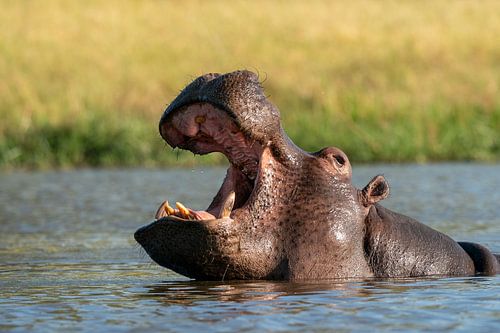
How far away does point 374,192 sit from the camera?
6.71m

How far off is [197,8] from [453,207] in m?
17.8

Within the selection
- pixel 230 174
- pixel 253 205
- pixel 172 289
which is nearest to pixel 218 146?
pixel 230 174

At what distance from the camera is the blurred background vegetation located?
57.9 ft

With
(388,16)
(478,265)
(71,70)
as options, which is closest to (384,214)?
(478,265)

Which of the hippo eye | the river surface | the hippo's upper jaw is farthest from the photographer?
the hippo eye

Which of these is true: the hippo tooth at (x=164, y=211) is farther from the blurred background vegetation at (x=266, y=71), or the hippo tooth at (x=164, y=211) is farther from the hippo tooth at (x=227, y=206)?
the blurred background vegetation at (x=266, y=71)

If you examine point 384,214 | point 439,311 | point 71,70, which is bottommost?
point 439,311

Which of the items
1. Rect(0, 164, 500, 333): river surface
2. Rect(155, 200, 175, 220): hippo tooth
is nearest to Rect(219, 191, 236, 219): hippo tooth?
Rect(155, 200, 175, 220): hippo tooth

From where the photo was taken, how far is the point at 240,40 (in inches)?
1011

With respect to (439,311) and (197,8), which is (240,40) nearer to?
(197,8)

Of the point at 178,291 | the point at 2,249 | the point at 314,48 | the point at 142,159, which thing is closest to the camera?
the point at 178,291

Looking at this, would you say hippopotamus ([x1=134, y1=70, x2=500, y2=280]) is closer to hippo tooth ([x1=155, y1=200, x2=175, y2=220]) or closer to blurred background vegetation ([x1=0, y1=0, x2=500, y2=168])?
hippo tooth ([x1=155, y1=200, x2=175, y2=220])

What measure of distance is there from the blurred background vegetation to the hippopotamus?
10055 mm

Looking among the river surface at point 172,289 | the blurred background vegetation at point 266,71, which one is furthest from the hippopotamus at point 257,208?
the blurred background vegetation at point 266,71
